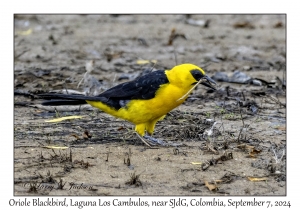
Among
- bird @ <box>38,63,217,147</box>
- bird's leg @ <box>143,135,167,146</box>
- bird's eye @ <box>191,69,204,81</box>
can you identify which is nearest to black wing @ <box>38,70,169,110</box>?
bird @ <box>38,63,217,147</box>

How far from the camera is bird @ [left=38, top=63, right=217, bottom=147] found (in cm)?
688

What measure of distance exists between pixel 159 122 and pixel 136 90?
106 centimetres

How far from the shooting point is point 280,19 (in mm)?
14328

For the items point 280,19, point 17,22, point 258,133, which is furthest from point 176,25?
point 258,133

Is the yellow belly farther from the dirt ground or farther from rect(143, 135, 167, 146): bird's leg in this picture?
the dirt ground

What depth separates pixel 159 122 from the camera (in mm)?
7938

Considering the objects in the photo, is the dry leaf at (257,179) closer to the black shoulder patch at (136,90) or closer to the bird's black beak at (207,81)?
the bird's black beak at (207,81)

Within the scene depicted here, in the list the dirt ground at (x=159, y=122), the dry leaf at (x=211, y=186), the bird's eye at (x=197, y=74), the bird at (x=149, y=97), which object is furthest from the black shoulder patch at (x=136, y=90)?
the dry leaf at (x=211, y=186)

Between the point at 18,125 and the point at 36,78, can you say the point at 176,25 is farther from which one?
the point at 18,125

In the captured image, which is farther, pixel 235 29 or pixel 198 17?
pixel 198 17

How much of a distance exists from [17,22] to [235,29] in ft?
15.5

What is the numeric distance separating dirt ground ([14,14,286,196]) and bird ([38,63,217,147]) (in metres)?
0.31

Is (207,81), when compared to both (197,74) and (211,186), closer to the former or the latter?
(197,74)

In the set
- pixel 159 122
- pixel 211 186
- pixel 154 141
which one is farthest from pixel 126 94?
pixel 211 186
